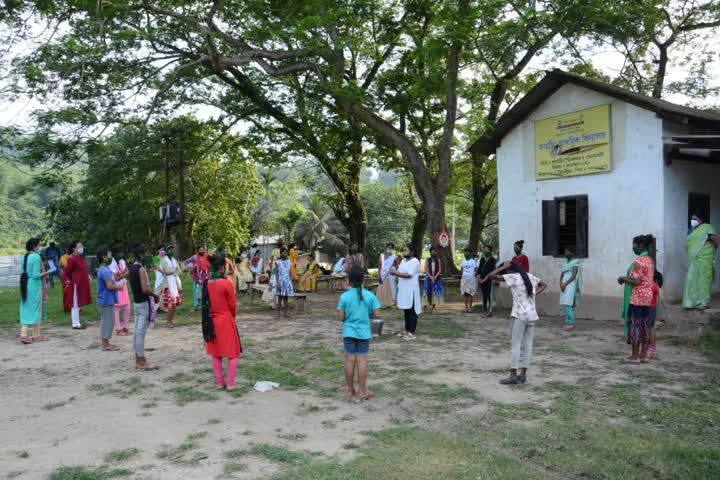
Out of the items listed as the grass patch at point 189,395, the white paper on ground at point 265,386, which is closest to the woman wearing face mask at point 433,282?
the white paper on ground at point 265,386

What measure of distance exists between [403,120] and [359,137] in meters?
1.72

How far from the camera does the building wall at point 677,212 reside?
11.4m

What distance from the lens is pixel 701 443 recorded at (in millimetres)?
4926

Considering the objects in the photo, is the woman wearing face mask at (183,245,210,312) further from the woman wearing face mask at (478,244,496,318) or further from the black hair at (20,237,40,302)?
the woman wearing face mask at (478,244,496,318)

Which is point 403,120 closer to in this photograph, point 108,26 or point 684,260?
point 108,26

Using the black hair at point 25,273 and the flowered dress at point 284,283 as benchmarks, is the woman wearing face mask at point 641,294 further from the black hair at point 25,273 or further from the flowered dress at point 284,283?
the black hair at point 25,273

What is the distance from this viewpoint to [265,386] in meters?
7.03

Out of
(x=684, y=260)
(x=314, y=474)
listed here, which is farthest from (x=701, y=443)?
(x=684, y=260)

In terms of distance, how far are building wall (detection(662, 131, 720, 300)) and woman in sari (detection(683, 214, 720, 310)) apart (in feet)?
3.05

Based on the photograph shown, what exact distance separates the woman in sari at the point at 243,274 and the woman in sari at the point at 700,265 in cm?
1224

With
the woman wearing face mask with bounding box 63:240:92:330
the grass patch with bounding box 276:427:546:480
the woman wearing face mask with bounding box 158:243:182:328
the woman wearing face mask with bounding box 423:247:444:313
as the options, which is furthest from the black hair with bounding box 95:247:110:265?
the woman wearing face mask with bounding box 423:247:444:313

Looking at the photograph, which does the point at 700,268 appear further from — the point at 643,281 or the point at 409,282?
the point at 409,282

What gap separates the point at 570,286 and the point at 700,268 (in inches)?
86.1

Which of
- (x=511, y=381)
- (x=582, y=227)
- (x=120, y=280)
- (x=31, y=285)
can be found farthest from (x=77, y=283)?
(x=582, y=227)
